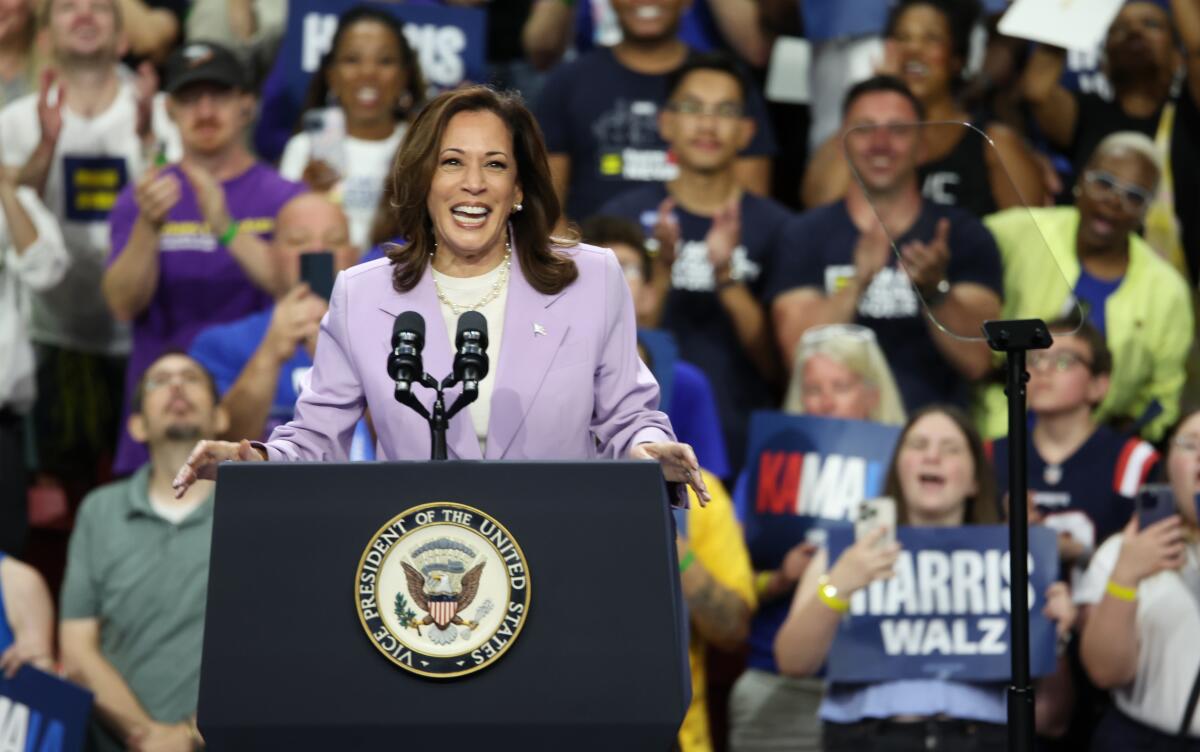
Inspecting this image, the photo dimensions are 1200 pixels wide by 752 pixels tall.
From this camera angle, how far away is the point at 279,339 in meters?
5.37

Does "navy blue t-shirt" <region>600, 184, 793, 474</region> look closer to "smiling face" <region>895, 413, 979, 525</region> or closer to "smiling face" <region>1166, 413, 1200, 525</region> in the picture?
"smiling face" <region>895, 413, 979, 525</region>

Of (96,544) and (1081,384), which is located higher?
(1081,384)

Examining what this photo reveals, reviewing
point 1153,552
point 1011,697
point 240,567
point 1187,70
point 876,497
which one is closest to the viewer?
point 240,567

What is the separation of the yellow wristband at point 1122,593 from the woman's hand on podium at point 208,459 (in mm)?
2743

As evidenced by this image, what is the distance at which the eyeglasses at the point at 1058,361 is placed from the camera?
5387 millimetres

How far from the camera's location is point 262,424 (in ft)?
17.7

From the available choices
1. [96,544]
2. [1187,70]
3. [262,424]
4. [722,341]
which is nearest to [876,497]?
[722,341]

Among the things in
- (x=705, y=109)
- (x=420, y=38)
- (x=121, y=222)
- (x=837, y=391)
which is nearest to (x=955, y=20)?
(x=705, y=109)

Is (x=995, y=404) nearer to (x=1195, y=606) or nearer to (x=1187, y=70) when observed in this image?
(x=1195, y=606)

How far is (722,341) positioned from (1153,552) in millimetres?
1696

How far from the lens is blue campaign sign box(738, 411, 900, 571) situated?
A: 5.20 m

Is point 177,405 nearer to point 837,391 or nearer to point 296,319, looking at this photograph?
point 296,319

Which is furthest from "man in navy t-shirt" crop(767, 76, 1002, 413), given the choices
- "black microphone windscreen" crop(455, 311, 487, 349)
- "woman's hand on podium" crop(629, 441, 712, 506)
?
"black microphone windscreen" crop(455, 311, 487, 349)

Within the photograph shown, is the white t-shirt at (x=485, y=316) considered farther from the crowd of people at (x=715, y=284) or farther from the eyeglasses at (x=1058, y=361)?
the eyeglasses at (x=1058, y=361)
